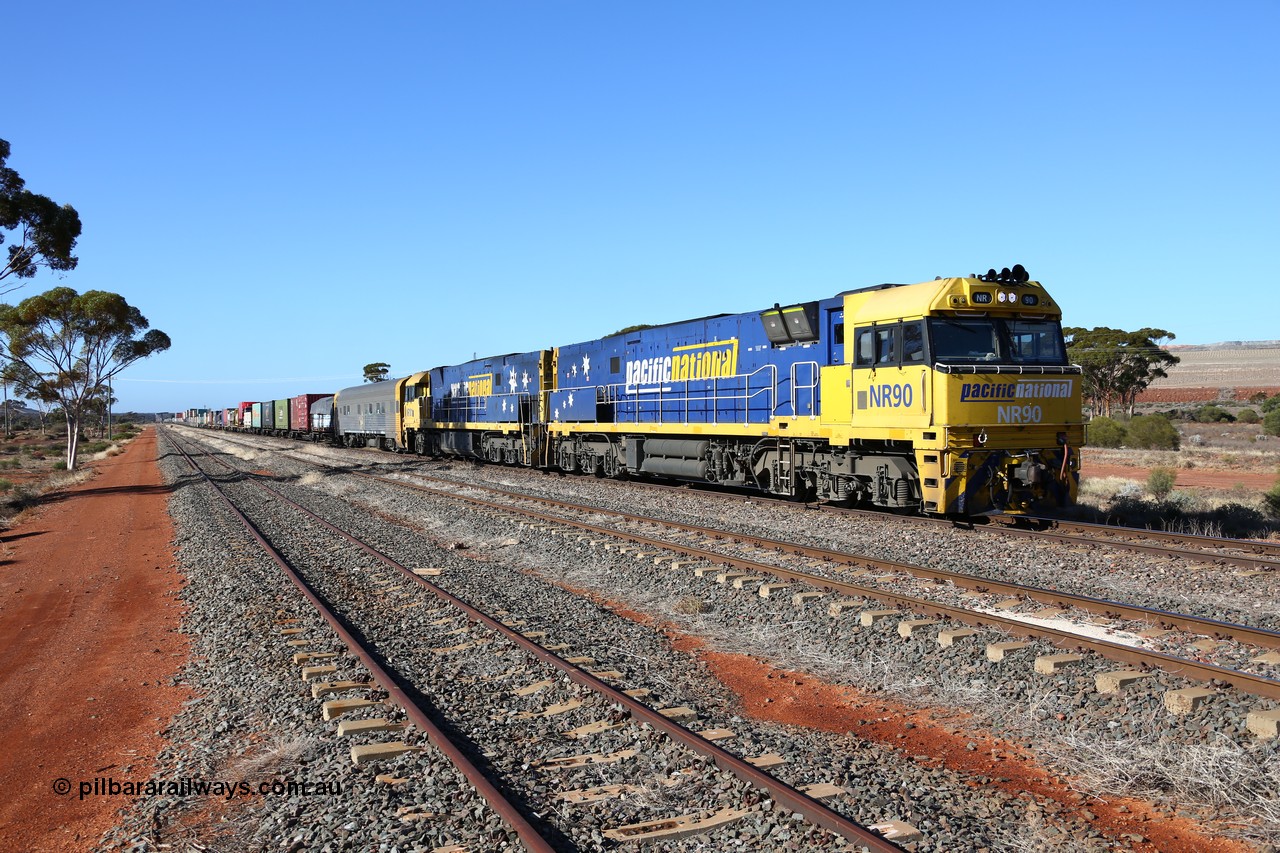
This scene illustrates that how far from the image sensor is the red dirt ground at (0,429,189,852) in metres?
5.02

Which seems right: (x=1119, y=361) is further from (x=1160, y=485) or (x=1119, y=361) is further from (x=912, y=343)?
(x=912, y=343)

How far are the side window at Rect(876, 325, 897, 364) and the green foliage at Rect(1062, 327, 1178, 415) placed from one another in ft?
153

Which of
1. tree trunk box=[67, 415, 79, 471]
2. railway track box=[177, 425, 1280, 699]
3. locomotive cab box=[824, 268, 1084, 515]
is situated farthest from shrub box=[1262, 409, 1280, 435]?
tree trunk box=[67, 415, 79, 471]

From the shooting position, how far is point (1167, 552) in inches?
414

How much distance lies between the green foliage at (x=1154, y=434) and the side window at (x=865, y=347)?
98.1 feet

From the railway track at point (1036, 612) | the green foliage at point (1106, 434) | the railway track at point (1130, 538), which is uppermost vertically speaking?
the green foliage at point (1106, 434)

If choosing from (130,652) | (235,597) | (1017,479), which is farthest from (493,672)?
(1017,479)

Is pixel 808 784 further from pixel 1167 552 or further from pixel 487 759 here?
pixel 1167 552

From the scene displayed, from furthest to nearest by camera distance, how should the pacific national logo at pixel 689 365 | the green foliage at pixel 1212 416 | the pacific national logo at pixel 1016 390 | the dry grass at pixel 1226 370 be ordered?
the dry grass at pixel 1226 370 < the green foliage at pixel 1212 416 < the pacific national logo at pixel 689 365 < the pacific national logo at pixel 1016 390

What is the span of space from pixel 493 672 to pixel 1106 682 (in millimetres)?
4540

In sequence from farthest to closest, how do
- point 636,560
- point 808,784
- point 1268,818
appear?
1. point 636,560
2. point 808,784
3. point 1268,818

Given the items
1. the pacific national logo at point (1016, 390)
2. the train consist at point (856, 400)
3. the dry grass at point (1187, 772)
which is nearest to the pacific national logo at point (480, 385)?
the train consist at point (856, 400)

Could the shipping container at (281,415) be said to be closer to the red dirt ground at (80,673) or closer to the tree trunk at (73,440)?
the tree trunk at (73,440)

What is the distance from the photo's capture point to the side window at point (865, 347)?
13258mm
